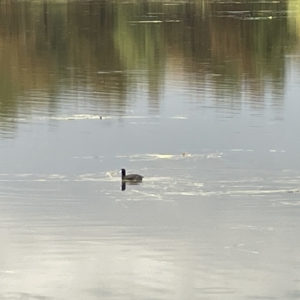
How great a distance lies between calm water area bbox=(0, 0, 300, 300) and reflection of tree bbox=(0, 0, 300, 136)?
125 mm

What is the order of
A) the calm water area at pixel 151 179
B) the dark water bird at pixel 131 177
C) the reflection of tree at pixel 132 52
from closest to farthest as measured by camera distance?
the calm water area at pixel 151 179 < the dark water bird at pixel 131 177 < the reflection of tree at pixel 132 52

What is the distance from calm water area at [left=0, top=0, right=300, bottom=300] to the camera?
9203 millimetres

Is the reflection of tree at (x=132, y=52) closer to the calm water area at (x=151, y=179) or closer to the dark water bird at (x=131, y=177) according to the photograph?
the calm water area at (x=151, y=179)

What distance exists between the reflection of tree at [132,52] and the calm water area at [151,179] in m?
0.12

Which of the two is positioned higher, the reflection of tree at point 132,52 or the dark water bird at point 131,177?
the dark water bird at point 131,177

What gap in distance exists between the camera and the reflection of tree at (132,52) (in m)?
21.7

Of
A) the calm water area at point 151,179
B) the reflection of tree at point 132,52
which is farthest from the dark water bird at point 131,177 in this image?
the reflection of tree at point 132,52

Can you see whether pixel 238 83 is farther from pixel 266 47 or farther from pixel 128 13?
pixel 128 13

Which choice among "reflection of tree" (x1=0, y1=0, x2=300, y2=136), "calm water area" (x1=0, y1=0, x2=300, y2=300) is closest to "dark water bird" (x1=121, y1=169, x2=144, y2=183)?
"calm water area" (x1=0, y1=0, x2=300, y2=300)

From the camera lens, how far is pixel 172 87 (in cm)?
2181

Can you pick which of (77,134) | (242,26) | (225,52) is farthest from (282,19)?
(77,134)

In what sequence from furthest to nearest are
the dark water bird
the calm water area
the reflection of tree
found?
the reflection of tree, the dark water bird, the calm water area

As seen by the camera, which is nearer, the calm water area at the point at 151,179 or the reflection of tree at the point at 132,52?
the calm water area at the point at 151,179

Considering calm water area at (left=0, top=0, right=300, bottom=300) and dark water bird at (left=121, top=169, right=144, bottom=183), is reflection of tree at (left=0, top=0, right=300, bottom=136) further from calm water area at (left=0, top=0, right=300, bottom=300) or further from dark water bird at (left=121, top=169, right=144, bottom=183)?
dark water bird at (left=121, top=169, right=144, bottom=183)
